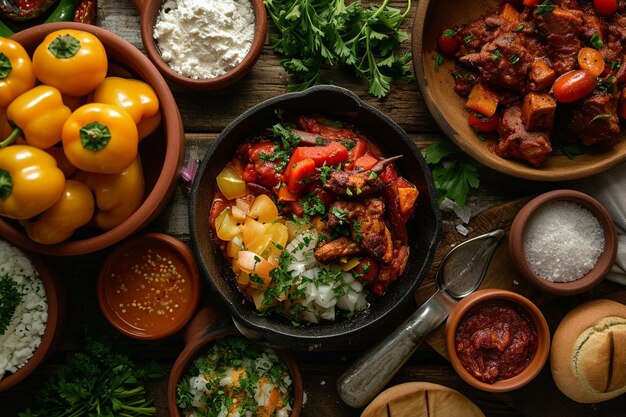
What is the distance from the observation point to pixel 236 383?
118 inches

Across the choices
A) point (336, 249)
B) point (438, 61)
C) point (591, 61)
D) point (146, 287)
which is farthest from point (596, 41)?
point (146, 287)

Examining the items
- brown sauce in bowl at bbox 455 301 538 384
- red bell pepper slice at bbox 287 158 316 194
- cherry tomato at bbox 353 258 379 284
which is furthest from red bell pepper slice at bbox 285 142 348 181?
brown sauce in bowl at bbox 455 301 538 384

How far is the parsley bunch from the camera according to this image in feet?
9.97

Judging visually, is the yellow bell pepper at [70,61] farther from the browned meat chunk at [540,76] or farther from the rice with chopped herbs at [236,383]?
the browned meat chunk at [540,76]

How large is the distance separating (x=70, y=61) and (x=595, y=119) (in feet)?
7.40

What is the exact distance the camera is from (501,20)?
3135mm

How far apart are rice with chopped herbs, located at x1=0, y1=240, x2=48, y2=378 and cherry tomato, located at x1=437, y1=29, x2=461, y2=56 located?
2181mm

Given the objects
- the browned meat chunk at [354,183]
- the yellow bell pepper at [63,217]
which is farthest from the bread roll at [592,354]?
→ the yellow bell pepper at [63,217]

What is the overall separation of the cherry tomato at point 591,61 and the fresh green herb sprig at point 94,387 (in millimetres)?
2494

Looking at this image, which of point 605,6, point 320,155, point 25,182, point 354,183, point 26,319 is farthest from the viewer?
point 605,6

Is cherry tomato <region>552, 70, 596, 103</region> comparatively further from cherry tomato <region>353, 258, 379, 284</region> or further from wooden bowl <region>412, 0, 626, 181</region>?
cherry tomato <region>353, 258, 379, 284</region>

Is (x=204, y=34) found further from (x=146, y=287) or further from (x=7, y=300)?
(x=7, y=300)

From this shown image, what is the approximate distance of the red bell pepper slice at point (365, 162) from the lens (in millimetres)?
2883

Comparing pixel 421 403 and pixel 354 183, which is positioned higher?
pixel 354 183
